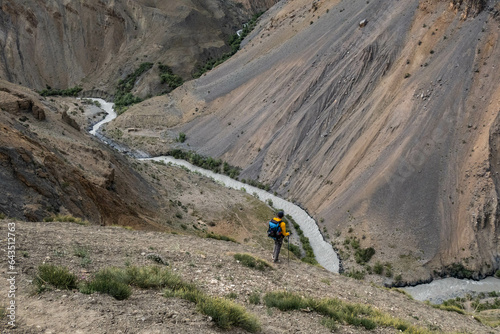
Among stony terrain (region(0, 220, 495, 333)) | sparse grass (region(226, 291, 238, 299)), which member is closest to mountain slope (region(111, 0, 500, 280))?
stony terrain (region(0, 220, 495, 333))

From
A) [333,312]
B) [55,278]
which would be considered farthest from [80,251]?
[333,312]

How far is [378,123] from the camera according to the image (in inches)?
1405

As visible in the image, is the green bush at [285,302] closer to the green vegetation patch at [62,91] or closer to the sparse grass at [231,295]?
the sparse grass at [231,295]

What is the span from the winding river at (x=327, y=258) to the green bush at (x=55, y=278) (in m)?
21.1

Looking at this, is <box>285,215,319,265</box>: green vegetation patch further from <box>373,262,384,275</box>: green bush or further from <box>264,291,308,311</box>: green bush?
<box>264,291,308,311</box>: green bush

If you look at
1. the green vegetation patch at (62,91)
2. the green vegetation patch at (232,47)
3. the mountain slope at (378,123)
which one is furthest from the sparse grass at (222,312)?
the green vegetation patch at (62,91)

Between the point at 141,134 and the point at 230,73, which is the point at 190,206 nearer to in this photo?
the point at 141,134

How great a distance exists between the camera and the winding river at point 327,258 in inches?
1013

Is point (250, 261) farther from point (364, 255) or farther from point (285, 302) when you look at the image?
point (364, 255)

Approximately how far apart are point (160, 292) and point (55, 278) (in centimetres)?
195

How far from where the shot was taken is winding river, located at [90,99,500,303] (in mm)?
25719

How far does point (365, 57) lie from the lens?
1624 inches

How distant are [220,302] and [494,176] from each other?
26403 mm

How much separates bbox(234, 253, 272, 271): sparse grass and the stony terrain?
0.26 metres
